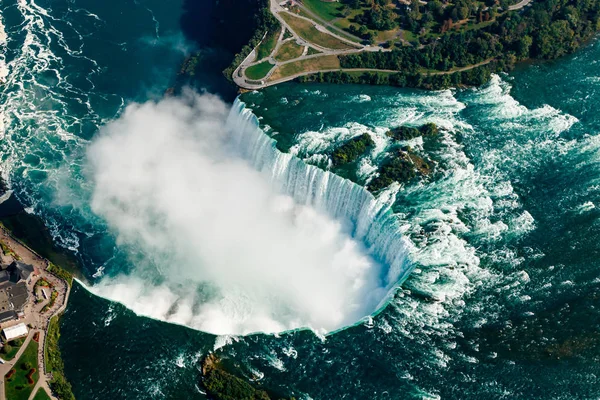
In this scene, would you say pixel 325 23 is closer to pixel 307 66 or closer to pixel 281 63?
pixel 307 66

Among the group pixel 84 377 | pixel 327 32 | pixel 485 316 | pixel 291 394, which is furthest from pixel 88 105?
pixel 485 316

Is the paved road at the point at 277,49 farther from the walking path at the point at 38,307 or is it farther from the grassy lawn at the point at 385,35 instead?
the walking path at the point at 38,307

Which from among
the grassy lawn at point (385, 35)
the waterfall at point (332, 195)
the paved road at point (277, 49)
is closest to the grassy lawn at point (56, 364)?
the waterfall at point (332, 195)

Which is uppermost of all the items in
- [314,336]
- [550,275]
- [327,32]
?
[327,32]

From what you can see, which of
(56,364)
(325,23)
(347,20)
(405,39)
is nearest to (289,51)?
(325,23)

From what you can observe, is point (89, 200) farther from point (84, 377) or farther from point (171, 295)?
point (84, 377)

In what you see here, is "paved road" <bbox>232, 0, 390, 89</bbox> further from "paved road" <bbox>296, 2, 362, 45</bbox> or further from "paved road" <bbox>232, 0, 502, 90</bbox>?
"paved road" <bbox>296, 2, 362, 45</bbox>
